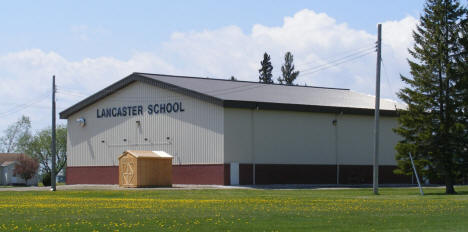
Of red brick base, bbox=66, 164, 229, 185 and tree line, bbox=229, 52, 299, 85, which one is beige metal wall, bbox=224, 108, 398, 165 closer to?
red brick base, bbox=66, 164, 229, 185

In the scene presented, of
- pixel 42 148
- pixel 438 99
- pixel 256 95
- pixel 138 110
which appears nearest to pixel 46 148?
pixel 42 148

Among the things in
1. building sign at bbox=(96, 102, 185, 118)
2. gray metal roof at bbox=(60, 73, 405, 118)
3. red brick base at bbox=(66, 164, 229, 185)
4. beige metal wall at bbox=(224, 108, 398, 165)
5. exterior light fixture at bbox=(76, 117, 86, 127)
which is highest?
gray metal roof at bbox=(60, 73, 405, 118)

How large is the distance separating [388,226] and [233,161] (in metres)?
33.8

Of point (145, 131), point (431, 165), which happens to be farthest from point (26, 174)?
point (431, 165)

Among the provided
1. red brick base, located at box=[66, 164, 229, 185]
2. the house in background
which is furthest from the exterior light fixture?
the house in background

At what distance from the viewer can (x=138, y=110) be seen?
58.8 meters

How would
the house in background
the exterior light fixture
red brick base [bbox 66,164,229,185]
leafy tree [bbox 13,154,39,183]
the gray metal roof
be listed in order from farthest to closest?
the house in background < leafy tree [bbox 13,154,39,183] < the exterior light fixture < the gray metal roof < red brick base [bbox 66,164,229,185]

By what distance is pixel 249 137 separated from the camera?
52.6 metres

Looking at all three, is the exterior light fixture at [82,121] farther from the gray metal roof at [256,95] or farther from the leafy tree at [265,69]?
the leafy tree at [265,69]

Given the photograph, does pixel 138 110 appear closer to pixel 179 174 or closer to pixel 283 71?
pixel 179 174

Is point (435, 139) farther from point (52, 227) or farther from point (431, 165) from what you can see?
point (52, 227)

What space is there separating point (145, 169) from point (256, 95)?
10.3m

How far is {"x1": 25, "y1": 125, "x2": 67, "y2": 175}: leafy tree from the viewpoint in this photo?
11061cm

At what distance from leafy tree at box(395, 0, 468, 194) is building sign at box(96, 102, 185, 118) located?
19373 millimetres
